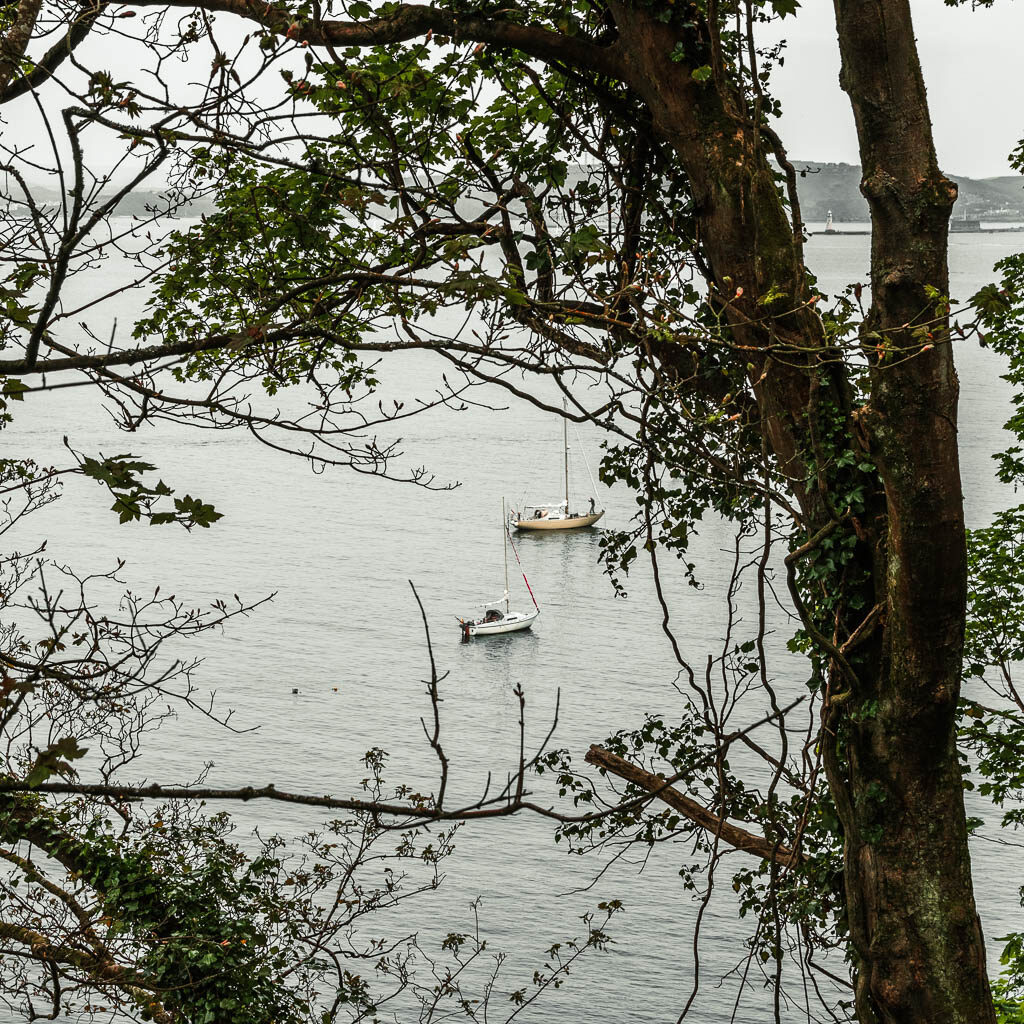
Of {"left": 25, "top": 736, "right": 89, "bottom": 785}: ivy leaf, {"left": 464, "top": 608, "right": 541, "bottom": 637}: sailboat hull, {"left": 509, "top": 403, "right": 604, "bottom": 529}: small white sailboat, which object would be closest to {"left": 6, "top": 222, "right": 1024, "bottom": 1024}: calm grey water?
{"left": 464, "top": 608, "right": 541, "bottom": 637}: sailboat hull

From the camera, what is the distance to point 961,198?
110000 millimetres

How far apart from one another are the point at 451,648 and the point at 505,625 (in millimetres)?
2205

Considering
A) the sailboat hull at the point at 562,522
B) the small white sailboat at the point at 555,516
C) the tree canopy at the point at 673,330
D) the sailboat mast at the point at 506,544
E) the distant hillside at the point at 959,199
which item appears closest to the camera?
the tree canopy at the point at 673,330

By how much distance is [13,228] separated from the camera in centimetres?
351

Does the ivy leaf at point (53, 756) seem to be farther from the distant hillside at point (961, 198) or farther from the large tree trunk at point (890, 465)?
the distant hillside at point (961, 198)

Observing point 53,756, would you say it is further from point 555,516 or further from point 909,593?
point 555,516

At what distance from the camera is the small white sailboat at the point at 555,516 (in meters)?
49.7

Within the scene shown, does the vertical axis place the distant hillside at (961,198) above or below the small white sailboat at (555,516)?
above

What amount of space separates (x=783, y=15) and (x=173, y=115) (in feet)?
14.0

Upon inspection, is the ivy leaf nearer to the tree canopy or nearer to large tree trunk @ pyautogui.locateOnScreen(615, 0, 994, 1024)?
the tree canopy

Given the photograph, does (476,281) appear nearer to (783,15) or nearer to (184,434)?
(783,15)

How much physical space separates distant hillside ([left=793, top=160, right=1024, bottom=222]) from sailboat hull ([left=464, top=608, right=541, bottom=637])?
58530 mm

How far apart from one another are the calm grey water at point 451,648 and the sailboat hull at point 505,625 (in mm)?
505

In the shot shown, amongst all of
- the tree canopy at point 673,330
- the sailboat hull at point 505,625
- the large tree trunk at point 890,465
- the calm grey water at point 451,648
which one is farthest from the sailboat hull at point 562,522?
the large tree trunk at point 890,465
